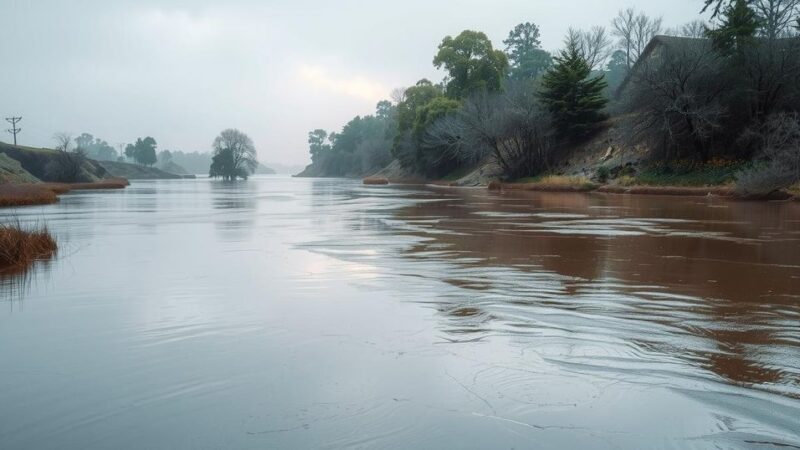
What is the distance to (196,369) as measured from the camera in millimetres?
5383

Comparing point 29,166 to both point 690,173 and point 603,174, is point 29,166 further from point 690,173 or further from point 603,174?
point 690,173

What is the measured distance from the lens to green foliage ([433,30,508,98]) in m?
81.9

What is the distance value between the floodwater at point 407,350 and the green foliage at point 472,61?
237ft

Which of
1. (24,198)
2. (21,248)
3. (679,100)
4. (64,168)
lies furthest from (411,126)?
(21,248)

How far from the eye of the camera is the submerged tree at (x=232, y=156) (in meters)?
116

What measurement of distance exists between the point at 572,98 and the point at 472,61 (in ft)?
100

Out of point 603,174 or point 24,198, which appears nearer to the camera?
point 24,198

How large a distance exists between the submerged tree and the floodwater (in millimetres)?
107450

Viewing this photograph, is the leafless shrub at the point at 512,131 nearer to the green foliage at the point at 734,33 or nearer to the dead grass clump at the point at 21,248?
the green foliage at the point at 734,33

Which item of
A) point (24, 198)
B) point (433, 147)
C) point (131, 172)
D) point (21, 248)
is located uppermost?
point (433, 147)

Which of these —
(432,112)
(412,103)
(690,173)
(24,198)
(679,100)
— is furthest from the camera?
(412,103)

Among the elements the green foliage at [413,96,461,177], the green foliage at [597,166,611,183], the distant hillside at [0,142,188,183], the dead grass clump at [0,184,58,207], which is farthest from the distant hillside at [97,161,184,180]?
the green foliage at [597,166,611,183]

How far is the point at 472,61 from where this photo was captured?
82.2 metres

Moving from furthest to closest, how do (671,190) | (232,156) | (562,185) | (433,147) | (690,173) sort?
(232,156) → (433,147) → (562,185) → (690,173) → (671,190)
